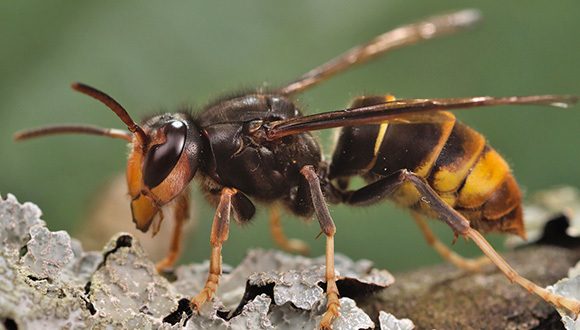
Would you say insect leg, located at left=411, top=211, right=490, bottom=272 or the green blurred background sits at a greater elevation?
the green blurred background

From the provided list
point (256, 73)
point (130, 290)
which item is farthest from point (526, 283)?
point (256, 73)

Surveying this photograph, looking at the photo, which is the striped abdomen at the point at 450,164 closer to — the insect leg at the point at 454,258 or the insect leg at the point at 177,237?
the insect leg at the point at 454,258

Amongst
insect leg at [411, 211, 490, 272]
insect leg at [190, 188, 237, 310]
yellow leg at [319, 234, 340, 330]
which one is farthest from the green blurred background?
yellow leg at [319, 234, 340, 330]

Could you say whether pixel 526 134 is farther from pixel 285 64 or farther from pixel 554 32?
pixel 285 64

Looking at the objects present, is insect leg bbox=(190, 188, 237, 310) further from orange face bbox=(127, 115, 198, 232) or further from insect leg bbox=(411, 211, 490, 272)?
insect leg bbox=(411, 211, 490, 272)

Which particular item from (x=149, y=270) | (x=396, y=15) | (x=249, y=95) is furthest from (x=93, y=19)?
(x=149, y=270)
